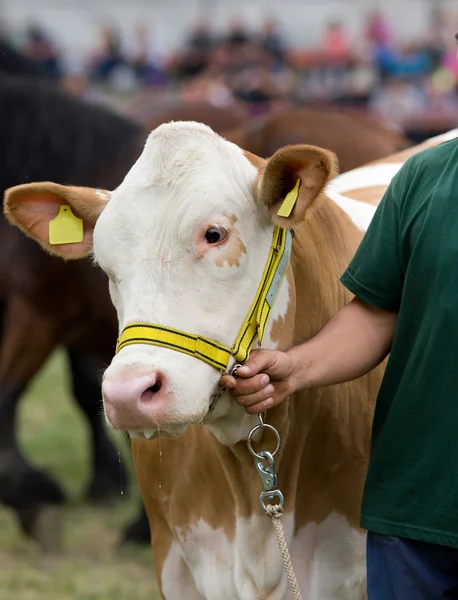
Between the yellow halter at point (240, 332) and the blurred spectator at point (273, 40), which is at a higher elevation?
the yellow halter at point (240, 332)

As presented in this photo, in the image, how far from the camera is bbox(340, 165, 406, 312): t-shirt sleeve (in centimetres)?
242

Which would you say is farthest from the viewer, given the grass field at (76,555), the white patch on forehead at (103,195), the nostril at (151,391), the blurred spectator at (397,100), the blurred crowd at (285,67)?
the blurred spectator at (397,100)

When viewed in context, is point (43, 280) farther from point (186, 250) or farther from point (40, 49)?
point (40, 49)

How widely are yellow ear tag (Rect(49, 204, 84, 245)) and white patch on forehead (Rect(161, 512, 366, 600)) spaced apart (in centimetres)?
85

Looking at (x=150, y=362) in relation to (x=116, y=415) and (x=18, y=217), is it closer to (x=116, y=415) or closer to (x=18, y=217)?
(x=116, y=415)

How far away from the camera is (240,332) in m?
2.44

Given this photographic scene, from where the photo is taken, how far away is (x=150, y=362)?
2.23 meters

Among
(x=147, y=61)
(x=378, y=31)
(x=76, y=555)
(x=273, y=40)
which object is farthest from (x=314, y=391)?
(x=147, y=61)

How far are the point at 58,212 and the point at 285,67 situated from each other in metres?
11.9

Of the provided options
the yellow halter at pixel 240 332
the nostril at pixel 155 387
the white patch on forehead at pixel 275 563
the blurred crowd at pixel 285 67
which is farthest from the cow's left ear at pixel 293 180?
the blurred crowd at pixel 285 67

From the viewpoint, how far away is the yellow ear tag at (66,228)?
108 inches

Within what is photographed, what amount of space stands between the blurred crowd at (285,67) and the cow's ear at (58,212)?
7.32 meters

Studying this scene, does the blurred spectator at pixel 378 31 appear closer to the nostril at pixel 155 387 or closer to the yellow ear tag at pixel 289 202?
the yellow ear tag at pixel 289 202

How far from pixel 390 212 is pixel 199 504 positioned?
1014mm
